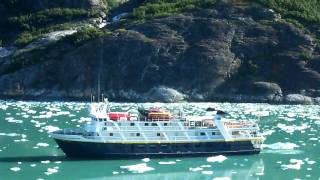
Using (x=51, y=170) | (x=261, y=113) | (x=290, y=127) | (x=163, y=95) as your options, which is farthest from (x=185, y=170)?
(x=163, y=95)

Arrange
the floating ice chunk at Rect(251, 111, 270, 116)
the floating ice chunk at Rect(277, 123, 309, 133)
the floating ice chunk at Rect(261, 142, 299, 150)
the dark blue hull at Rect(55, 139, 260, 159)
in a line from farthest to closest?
1. the floating ice chunk at Rect(251, 111, 270, 116)
2. the floating ice chunk at Rect(277, 123, 309, 133)
3. the floating ice chunk at Rect(261, 142, 299, 150)
4. the dark blue hull at Rect(55, 139, 260, 159)

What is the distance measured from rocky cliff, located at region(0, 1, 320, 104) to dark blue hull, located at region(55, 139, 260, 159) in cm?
4936

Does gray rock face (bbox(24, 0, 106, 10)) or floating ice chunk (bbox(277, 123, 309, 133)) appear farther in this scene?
gray rock face (bbox(24, 0, 106, 10))

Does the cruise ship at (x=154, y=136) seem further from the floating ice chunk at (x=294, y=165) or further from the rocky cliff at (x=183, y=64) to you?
the rocky cliff at (x=183, y=64)

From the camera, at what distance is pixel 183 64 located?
104 metres

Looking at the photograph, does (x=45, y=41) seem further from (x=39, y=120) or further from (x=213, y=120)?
(x=213, y=120)

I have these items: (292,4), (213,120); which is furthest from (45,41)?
(213,120)

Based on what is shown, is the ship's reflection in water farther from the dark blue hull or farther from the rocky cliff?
the rocky cliff

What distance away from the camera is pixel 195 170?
1622 inches

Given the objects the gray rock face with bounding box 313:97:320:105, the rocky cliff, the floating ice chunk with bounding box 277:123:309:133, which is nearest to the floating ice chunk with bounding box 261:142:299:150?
the floating ice chunk with bounding box 277:123:309:133

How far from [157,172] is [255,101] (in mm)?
57852

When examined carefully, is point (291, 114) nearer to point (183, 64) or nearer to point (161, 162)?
point (183, 64)

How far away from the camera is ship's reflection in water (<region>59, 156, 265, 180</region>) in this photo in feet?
129

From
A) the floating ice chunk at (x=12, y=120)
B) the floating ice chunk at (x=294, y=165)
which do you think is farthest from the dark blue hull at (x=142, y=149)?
the floating ice chunk at (x=12, y=120)
